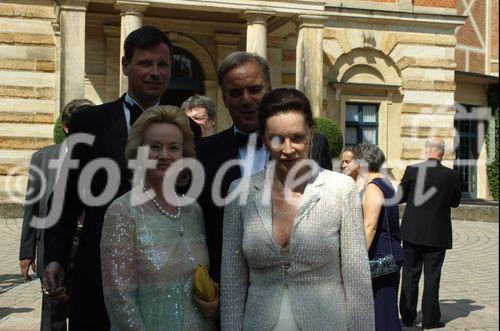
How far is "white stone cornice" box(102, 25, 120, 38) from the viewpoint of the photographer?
22.7 meters

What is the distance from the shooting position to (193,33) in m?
23.9

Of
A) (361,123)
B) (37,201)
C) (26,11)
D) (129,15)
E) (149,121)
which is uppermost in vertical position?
(26,11)

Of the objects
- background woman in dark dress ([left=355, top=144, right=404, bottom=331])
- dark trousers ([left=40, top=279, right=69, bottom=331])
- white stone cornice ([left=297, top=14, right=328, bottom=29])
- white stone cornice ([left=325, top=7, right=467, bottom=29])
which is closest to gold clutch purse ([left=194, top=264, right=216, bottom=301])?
dark trousers ([left=40, top=279, right=69, bottom=331])

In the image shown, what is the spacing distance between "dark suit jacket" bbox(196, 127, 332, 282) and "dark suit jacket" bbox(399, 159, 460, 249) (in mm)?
4757

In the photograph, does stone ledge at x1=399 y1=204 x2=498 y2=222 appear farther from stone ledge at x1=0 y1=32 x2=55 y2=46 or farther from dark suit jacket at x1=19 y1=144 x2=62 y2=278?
dark suit jacket at x1=19 y1=144 x2=62 y2=278

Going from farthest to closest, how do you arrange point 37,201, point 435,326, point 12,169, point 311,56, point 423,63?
point 423,63 → point 12,169 → point 311,56 → point 435,326 → point 37,201

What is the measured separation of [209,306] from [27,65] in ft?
63.6

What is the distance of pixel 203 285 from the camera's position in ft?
11.3

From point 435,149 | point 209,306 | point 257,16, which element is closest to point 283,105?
point 209,306

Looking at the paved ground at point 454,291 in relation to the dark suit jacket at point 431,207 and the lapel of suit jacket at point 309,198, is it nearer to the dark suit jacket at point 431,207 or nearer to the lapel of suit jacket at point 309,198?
the dark suit jacket at point 431,207

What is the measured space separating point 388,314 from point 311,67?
15.2 m

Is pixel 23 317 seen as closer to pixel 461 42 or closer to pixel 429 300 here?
pixel 429 300

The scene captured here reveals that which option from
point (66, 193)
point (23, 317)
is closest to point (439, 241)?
point (23, 317)

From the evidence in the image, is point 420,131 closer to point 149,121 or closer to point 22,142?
point 22,142
